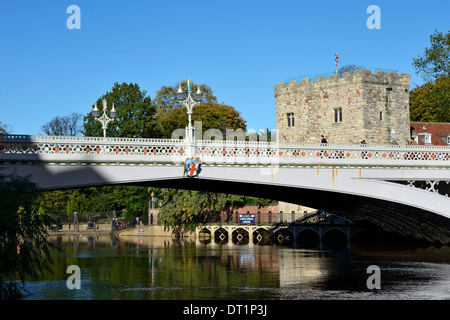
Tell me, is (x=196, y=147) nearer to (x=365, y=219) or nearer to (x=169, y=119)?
(x=365, y=219)

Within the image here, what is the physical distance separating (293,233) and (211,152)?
2801 cm

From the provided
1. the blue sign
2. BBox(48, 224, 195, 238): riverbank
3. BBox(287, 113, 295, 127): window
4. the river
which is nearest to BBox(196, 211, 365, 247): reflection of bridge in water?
the blue sign

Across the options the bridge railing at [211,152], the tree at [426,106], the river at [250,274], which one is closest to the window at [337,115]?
the tree at [426,106]

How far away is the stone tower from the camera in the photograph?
178ft

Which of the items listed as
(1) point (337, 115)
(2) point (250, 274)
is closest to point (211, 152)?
(2) point (250, 274)

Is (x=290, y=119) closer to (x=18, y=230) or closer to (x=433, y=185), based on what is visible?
(x=433, y=185)

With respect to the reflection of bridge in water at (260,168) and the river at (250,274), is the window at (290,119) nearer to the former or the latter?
the river at (250,274)

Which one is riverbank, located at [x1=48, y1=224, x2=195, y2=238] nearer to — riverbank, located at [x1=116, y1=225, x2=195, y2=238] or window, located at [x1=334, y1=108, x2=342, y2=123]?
riverbank, located at [x1=116, y1=225, x2=195, y2=238]

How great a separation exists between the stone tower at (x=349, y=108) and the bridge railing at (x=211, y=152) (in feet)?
50.3

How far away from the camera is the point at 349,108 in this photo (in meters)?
54.8

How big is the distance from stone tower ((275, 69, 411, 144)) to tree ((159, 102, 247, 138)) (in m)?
13.2

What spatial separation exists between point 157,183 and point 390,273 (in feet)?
43.5
